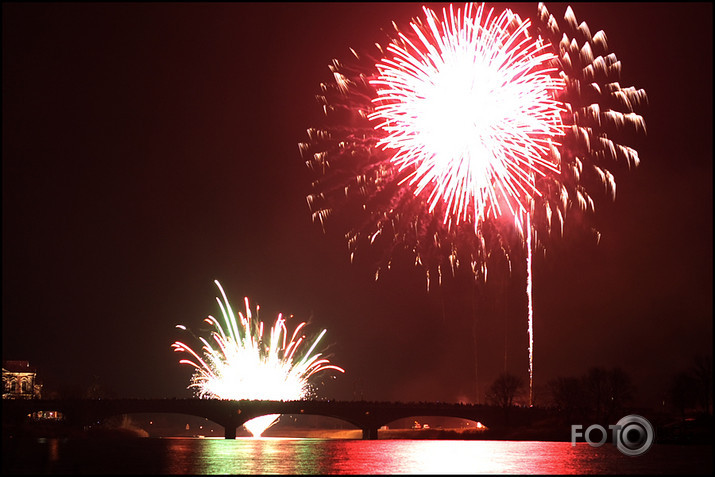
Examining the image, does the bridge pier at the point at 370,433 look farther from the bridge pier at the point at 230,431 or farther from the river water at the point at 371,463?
the river water at the point at 371,463

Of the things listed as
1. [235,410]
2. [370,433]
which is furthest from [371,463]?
[370,433]

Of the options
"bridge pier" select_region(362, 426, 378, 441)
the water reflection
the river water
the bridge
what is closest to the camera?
the river water

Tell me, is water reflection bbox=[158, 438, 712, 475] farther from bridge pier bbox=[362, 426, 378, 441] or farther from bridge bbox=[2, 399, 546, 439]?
bridge pier bbox=[362, 426, 378, 441]

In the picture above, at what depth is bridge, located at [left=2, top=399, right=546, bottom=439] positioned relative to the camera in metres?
146

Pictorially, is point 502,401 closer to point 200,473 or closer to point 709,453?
point 709,453

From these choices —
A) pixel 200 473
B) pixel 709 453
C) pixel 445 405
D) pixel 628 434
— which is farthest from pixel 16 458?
pixel 445 405

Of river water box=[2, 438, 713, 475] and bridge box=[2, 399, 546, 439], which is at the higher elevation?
bridge box=[2, 399, 546, 439]

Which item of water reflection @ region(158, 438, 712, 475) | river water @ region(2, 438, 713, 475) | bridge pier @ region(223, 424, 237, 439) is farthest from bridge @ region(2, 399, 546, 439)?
water reflection @ region(158, 438, 712, 475)

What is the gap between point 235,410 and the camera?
14812 centimetres

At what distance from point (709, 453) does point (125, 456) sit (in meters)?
57.4

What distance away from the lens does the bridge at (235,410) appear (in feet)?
479

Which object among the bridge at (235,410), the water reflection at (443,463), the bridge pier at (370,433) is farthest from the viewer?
the bridge pier at (370,433)

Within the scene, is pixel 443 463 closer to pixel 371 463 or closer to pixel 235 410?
pixel 371 463

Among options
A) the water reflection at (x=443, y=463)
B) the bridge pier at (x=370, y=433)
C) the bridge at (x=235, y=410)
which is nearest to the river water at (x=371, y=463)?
the water reflection at (x=443, y=463)
